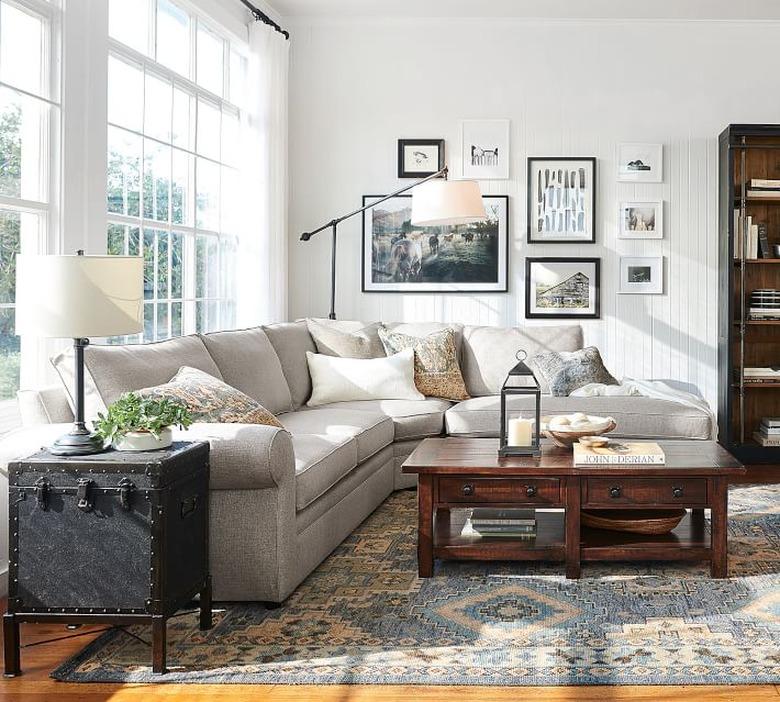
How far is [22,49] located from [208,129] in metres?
2.15

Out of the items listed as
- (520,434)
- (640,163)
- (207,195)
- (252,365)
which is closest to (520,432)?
(520,434)

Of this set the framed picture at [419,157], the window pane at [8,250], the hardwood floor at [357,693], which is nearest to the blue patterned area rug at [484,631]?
the hardwood floor at [357,693]

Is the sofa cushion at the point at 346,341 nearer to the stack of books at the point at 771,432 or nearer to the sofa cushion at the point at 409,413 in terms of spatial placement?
the sofa cushion at the point at 409,413

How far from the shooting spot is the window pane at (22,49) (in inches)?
148

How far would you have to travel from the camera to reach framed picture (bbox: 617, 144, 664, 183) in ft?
22.5

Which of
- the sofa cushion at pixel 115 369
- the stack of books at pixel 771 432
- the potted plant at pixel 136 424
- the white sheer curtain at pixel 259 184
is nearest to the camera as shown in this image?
the potted plant at pixel 136 424

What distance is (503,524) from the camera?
3.98 metres

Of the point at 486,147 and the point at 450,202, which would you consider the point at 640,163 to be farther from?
the point at 450,202

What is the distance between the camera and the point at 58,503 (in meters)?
2.86

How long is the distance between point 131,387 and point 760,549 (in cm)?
263

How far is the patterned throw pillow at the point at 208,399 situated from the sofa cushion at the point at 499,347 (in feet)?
8.00

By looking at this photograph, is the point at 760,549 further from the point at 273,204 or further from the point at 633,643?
the point at 273,204

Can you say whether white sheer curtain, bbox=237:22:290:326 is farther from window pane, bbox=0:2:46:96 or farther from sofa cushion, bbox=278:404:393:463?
window pane, bbox=0:2:46:96

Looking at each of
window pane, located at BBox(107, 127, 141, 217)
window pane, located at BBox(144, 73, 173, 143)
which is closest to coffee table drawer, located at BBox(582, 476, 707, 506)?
window pane, located at BBox(107, 127, 141, 217)
